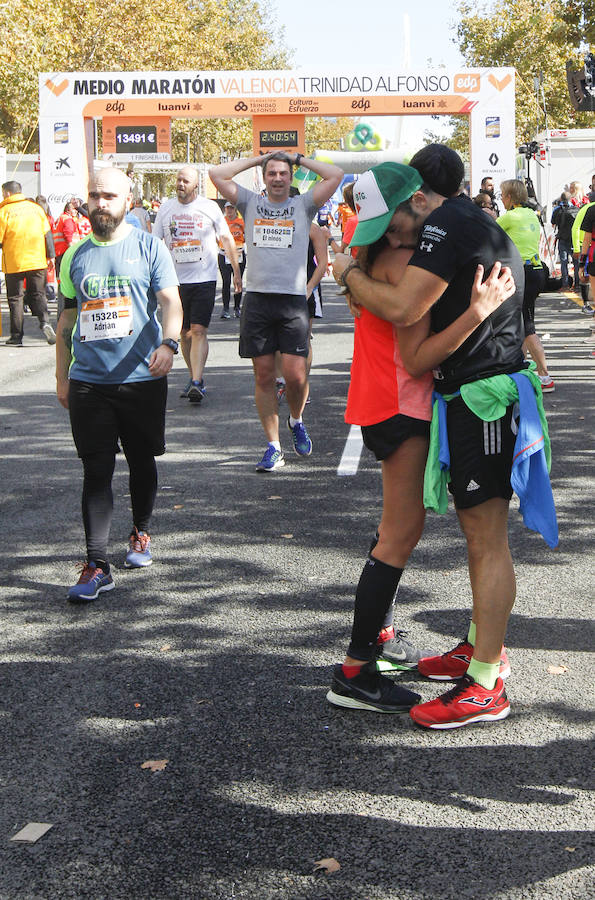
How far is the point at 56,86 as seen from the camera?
84.1ft

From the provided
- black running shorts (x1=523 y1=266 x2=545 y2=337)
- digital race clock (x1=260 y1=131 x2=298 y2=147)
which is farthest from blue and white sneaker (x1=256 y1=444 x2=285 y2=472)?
digital race clock (x1=260 y1=131 x2=298 y2=147)

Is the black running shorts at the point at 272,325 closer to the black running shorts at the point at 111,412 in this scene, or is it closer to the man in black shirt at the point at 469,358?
the black running shorts at the point at 111,412

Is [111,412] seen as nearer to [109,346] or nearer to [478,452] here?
[109,346]

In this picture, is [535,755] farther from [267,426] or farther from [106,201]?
[267,426]

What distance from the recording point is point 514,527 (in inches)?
248

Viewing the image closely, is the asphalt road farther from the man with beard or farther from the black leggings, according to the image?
the man with beard

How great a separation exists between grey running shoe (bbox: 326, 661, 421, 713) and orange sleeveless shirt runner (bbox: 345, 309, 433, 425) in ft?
2.83

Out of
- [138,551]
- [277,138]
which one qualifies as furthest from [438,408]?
[277,138]

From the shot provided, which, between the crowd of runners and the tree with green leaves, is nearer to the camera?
the crowd of runners

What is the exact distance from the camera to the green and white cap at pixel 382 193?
354cm

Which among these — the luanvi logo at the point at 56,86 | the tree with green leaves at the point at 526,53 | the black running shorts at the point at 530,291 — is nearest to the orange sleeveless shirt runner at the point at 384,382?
the black running shorts at the point at 530,291

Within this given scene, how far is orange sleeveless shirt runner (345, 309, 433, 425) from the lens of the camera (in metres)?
3.73

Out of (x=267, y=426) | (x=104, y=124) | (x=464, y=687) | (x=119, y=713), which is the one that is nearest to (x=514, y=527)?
(x=267, y=426)

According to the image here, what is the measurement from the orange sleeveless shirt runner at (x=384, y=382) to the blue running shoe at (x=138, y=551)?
2.15 metres
